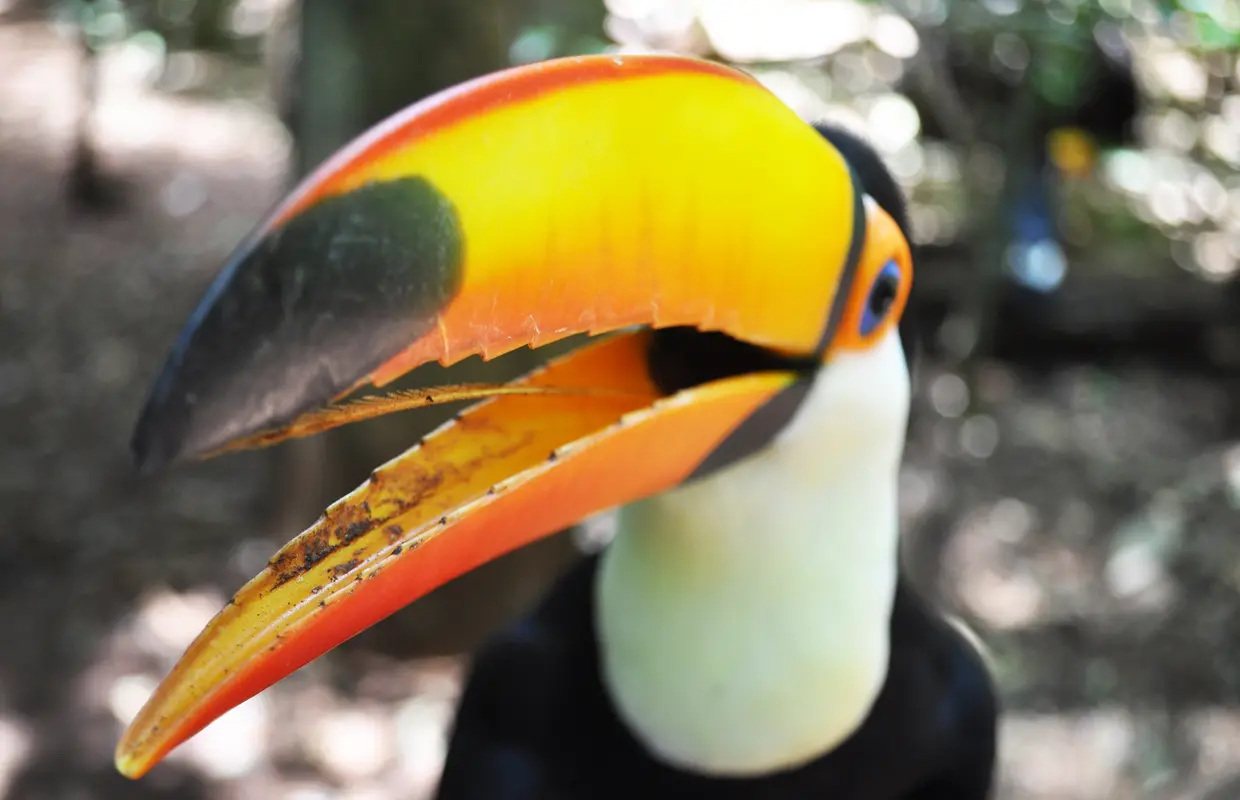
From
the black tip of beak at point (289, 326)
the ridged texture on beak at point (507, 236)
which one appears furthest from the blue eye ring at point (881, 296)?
the black tip of beak at point (289, 326)

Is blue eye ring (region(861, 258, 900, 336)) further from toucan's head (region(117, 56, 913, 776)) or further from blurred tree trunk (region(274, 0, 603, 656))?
blurred tree trunk (region(274, 0, 603, 656))

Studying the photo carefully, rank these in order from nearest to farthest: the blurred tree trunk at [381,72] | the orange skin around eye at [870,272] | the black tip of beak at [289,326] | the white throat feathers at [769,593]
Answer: the black tip of beak at [289,326], the orange skin around eye at [870,272], the white throat feathers at [769,593], the blurred tree trunk at [381,72]

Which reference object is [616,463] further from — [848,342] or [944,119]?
[944,119]

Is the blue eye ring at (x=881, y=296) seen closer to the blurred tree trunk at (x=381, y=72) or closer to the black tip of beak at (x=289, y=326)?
the black tip of beak at (x=289, y=326)

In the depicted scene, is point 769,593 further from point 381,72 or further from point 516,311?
point 381,72

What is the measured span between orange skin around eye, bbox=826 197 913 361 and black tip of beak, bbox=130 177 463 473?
54 centimetres

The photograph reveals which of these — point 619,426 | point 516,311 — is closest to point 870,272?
point 619,426

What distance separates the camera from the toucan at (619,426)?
89 centimetres

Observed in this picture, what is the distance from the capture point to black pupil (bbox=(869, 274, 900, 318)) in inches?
51.4

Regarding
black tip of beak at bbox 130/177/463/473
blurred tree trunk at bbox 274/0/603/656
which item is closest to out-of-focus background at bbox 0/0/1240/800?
blurred tree trunk at bbox 274/0/603/656

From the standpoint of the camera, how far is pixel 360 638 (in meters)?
3.00

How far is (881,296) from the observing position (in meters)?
1.32

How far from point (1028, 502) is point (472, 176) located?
3.19m

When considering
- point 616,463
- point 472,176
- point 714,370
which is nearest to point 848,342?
point 714,370
